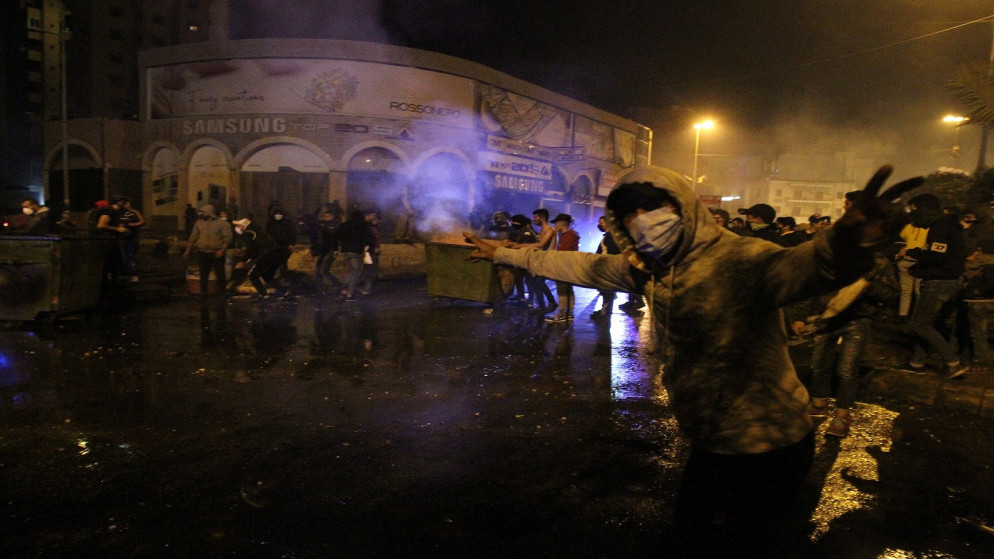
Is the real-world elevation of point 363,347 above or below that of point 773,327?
below

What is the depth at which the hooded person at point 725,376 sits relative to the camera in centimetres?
179

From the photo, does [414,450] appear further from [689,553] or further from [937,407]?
[937,407]

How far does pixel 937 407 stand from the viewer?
16.9 ft

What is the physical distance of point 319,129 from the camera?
18.8 metres

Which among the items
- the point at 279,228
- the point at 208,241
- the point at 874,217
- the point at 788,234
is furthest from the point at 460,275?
the point at 874,217

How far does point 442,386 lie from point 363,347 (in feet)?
6.25

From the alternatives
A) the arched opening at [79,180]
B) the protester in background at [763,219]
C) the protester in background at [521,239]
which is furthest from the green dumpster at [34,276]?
the arched opening at [79,180]

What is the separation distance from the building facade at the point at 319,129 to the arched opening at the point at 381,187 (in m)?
0.03

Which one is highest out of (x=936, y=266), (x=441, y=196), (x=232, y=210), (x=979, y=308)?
(x=441, y=196)

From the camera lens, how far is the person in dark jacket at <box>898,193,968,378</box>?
220 inches

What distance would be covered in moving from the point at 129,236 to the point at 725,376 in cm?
1194

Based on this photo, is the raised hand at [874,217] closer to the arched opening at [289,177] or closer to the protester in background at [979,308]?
the protester in background at [979,308]

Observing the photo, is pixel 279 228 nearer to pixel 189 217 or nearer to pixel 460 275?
pixel 460 275

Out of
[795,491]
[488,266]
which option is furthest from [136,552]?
[488,266]
